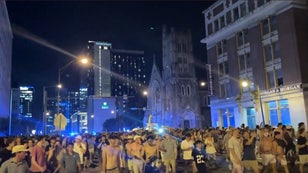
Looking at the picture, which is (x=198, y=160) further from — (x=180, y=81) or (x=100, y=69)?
(x=100, y=69)

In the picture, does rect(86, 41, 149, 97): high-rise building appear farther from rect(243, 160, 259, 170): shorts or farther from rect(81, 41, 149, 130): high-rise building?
rect(243, 160, 259, 170): shorts

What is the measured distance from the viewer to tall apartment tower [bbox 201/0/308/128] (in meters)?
31.4

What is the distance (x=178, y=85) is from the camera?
7538 cm

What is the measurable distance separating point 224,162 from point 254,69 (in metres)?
21.7

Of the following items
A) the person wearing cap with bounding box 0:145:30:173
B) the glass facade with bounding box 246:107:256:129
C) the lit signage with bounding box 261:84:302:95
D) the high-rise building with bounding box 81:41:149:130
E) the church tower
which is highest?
the high-rise building with bounding box 81:41:149:130

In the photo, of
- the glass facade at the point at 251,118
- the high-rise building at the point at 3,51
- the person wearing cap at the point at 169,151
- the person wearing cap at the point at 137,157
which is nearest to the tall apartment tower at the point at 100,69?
the high-rise building at the point at 3,51

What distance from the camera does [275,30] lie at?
1335 inches

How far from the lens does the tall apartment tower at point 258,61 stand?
31.4 m

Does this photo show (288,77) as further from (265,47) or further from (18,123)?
(18,123)

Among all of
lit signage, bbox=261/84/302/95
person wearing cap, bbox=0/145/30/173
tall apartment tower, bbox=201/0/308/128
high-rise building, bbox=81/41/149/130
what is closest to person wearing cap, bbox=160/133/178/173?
person wearing cap, bbox=0/145/30/173

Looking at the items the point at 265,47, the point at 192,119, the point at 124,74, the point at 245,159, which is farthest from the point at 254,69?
the point at 124,74

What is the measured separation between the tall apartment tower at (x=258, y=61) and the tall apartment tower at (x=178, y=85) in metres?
27.9

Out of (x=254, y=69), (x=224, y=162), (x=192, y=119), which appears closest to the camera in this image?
(x=224, y=162)

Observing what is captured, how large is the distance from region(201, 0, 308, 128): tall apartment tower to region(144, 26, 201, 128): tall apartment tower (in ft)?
91.4
